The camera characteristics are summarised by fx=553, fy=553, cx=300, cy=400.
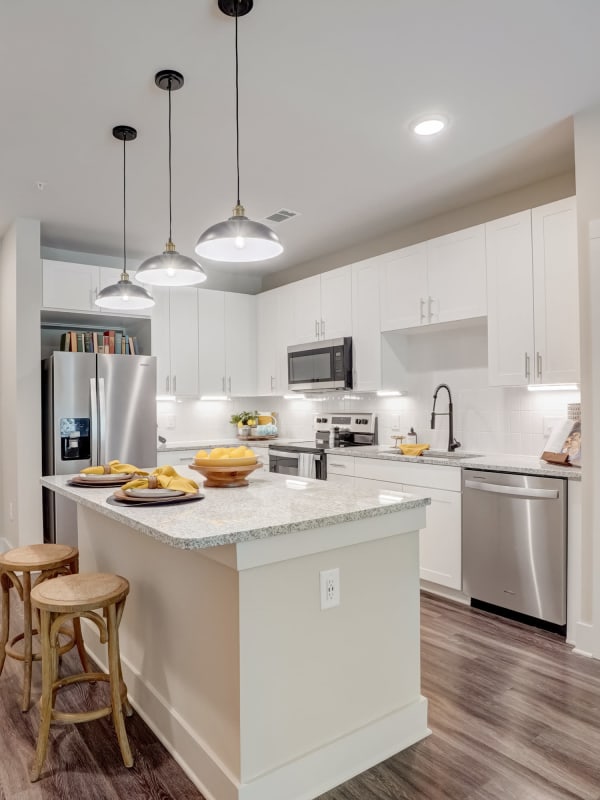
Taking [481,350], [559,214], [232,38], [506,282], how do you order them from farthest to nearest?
[481,350] → [506,282] → [559,214] → [232,38]

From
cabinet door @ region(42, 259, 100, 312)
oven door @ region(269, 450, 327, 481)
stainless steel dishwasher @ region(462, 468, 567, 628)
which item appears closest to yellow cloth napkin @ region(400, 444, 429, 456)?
stainless steel dishwasher @ region(462, 468, 567, 628)

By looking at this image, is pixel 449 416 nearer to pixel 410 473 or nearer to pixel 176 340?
pixel 410 473

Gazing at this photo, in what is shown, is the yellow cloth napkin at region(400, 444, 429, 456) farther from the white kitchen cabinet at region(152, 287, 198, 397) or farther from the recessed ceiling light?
the white kitchen cabinet at region(152, 287, 198, 397)

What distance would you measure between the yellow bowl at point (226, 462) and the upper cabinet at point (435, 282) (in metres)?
2.10

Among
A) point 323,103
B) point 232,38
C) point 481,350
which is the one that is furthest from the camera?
point 481,350

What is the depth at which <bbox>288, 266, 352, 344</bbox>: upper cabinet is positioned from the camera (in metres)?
4.75

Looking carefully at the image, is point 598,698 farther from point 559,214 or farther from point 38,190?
point 38,190

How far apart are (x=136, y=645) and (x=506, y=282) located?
292cm

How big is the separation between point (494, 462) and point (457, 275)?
4.32 feet

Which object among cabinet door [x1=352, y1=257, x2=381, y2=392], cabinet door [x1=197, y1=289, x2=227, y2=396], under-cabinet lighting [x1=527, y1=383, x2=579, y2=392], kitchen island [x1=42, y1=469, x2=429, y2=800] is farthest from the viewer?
cabinet door [x1=197, y1=289, x2=227, y2=396]

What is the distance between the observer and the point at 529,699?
7.82 ft

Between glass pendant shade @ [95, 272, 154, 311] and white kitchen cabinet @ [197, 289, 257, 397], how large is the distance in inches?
97.8

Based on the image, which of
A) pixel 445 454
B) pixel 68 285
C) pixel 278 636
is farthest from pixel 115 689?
pixel 68 285

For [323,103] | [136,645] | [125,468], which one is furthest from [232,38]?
[136,645]
